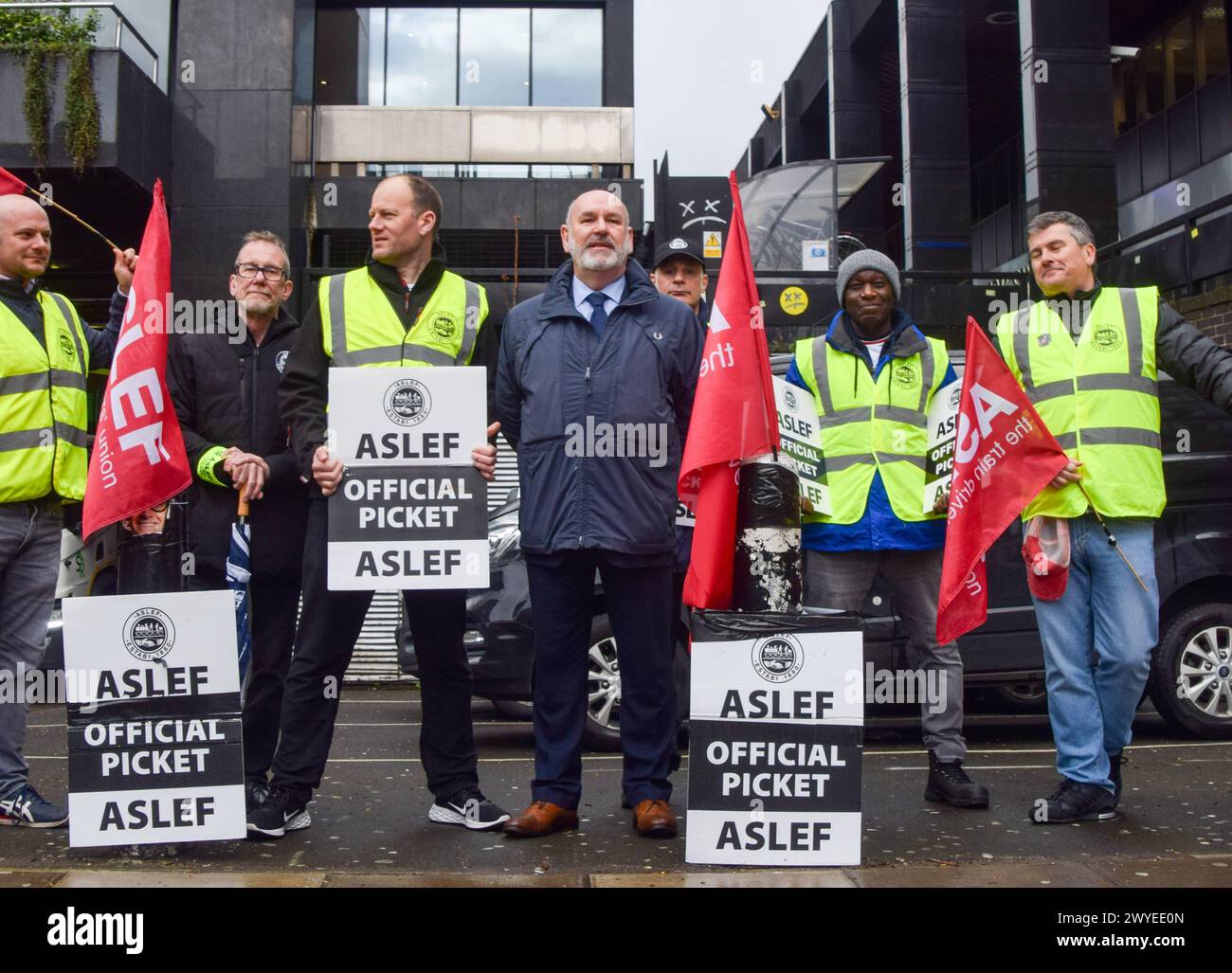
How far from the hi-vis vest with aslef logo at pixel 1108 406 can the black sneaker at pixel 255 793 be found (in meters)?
3.19

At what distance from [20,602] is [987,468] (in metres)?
3.86

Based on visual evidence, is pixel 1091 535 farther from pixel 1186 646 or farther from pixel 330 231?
pixel 330 231

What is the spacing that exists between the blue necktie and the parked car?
2.57 m

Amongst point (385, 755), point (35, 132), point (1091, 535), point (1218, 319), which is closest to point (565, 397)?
point (1091, 535)

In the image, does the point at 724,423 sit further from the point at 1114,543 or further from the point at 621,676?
the point at 1114,543

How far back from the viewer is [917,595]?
218 inches

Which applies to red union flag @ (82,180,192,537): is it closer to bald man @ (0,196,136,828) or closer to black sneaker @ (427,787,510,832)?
bald man @ (0,196,136,828)

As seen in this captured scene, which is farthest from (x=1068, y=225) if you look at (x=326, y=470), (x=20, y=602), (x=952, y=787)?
(x=20, y=602)

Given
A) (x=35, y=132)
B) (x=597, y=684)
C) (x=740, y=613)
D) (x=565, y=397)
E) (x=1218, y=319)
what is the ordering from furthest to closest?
1. (x=35, y=132)
2. (x=1218, y=319)
3. (x=597, y=684)
4. (x=565, y=397)
5. (x=740, y=613)

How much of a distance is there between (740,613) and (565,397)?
1081mm

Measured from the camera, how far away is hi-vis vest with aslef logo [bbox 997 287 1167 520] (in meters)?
5.09

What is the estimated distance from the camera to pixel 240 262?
516 centimetres

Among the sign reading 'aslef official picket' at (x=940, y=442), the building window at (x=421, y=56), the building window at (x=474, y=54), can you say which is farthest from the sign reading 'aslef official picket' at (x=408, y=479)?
the building window at (x=421, y=56)

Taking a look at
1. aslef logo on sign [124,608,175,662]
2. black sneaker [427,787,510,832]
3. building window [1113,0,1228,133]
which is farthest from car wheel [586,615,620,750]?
building window [1113,0,1228,133]
